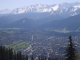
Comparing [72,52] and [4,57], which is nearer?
[72,52]

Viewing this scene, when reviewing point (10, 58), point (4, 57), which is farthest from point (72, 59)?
point (10, 58)

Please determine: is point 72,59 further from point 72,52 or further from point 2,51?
point 2,51

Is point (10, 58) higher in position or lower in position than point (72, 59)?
lower

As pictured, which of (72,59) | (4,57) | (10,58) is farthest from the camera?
(10,58)

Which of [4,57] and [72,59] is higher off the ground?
[72,59]

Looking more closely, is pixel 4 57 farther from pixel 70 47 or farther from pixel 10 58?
pixel 70 47

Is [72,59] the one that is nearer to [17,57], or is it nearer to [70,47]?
[70,47]

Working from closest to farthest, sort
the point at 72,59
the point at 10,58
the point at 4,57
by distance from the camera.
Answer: the point at 72,59 < the point at 4,57 < the point at 10,58

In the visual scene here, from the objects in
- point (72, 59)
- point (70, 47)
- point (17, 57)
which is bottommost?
point (17, 57)

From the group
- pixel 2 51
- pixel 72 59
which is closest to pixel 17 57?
pixel 2 51

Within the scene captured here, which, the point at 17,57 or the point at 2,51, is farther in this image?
the point at 17,57
